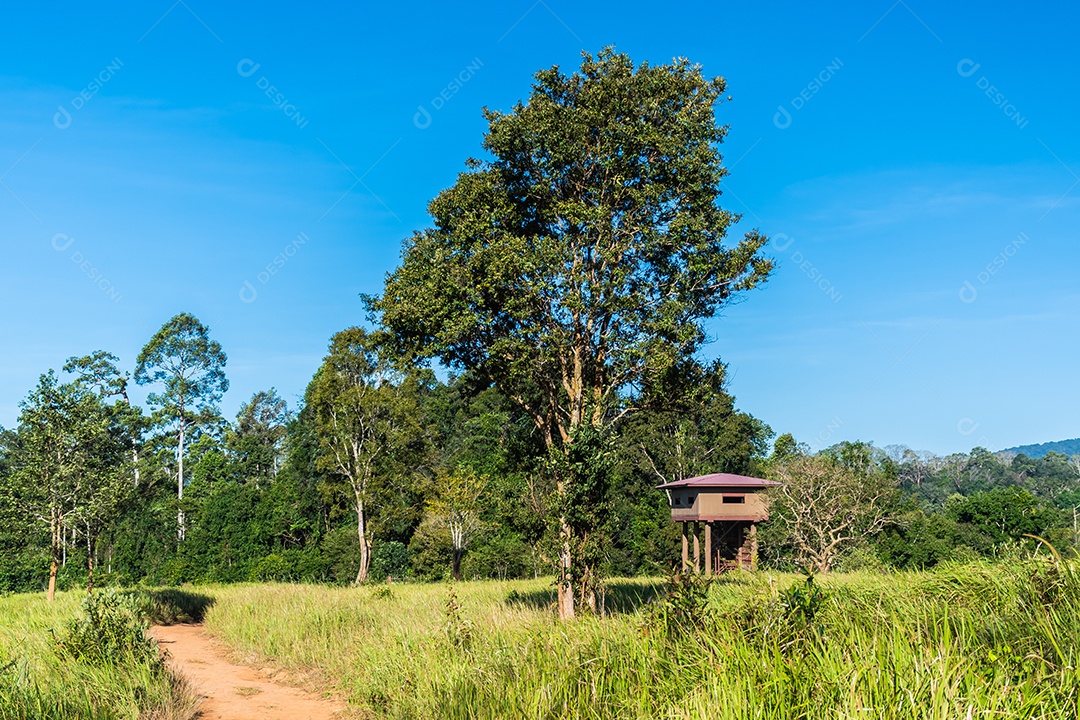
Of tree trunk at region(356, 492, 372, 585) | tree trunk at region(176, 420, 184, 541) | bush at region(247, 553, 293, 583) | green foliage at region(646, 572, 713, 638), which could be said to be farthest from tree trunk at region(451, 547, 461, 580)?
green foliage at region(646, 572, 713, 638)

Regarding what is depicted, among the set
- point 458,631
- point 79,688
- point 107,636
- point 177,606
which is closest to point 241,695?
point 107,636

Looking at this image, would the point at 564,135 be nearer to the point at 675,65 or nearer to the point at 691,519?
the point at 675,65

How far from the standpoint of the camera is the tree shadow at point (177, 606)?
2212 centimetres

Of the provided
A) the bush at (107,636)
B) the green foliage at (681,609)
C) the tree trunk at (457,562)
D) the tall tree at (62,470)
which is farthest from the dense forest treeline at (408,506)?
the green foliage at (681,609)

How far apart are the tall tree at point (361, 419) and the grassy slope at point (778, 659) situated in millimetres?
27365

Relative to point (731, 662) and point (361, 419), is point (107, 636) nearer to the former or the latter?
point (731, 662)

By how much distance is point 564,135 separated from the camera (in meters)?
17.6

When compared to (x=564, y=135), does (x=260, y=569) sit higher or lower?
lower

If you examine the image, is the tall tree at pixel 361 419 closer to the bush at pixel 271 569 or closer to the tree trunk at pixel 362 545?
the tree trunk at pixel 362 545

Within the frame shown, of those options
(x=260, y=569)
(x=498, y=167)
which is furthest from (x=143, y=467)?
(x=498, y=167)

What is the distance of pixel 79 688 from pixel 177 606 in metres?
15.6

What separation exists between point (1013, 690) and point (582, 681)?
12.7 ft

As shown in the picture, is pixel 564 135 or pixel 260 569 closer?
pixel 564 135

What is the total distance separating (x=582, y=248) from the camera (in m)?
17.9
